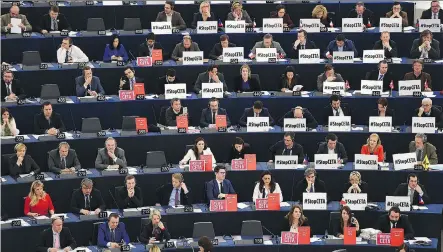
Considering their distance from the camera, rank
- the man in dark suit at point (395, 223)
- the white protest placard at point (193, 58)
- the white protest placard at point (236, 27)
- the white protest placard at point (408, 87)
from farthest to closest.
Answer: the white protest placard at point (236, 27) → the white protest placard at point (193, 58) → the white protest placard at point (408, 87) → the man in dark suit at point (395, 223)

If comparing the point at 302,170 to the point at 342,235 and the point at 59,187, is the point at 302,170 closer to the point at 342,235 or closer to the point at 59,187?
the point at 342,235

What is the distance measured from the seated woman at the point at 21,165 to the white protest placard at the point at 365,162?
194 inches

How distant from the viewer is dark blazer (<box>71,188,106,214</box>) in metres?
18.3

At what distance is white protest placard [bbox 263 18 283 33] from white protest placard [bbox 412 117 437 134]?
362cm

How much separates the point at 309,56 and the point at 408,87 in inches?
73.6

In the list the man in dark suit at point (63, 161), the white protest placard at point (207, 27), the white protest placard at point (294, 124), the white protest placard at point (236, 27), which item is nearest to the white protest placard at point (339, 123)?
the white protest placard at point (294, 124)

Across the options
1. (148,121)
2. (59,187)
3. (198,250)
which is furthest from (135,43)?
(198,250)

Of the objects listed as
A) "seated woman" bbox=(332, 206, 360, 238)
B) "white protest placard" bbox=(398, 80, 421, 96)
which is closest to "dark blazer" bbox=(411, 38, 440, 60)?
"white protest placard" bbox=(398, 80, 421, 96)

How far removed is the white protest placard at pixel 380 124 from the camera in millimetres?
20219

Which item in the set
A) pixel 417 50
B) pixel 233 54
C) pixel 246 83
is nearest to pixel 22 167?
pixel 246 83

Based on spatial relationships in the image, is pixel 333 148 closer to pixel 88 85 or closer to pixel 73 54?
pixel 88 85

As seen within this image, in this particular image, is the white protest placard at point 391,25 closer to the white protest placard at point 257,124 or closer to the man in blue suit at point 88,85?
the white protest placard at point 257,124

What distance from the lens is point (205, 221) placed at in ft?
60.3

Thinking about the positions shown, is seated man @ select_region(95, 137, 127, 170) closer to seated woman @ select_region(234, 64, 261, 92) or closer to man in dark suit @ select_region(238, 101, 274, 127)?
man in dark suit @ select_region(238, 101, 274, 127)
